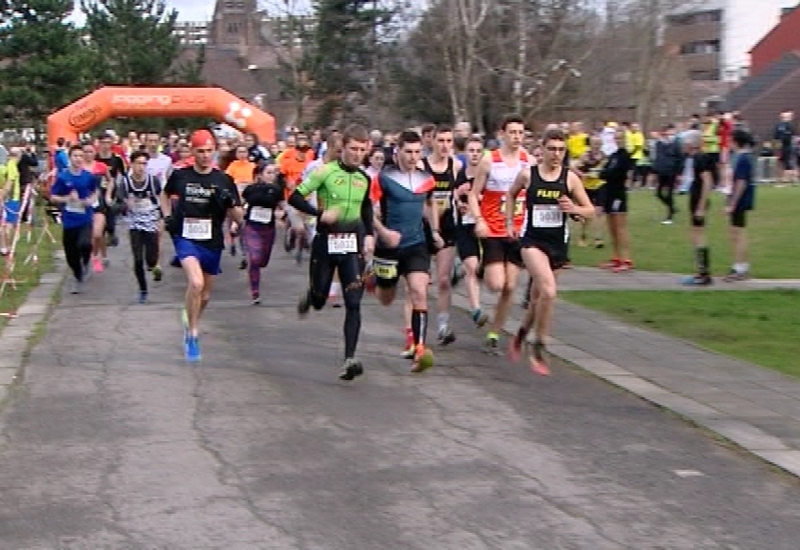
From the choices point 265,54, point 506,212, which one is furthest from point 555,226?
point 265,54

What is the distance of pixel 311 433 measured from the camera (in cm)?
805

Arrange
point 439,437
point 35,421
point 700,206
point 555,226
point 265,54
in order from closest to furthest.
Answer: point 439,437 → point 35,421 → point 555,226 → point 700,206 → point 265,54

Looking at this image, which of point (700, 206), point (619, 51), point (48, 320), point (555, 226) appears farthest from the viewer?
point (619, 51)

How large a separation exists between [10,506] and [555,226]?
16.7 feet

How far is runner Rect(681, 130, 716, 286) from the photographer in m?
15.4

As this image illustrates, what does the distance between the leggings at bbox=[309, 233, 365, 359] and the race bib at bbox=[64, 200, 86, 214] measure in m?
5.88

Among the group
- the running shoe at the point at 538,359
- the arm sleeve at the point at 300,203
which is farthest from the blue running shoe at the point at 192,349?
the running shoe at the point at 538,359

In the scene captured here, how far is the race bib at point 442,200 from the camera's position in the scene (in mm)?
11438

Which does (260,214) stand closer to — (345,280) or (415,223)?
(415,223)

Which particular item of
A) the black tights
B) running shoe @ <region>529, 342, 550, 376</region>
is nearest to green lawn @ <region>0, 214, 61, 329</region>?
running shoe @ <region>529, 342, 550, 376</region>

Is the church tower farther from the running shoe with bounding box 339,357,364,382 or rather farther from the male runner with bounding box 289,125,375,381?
the running shoe with bounding box 339,357,364,382

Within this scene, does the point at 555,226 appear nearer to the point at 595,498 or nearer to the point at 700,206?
the point at 595,498

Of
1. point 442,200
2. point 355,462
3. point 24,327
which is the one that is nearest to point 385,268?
point 442,200

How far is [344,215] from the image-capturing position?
10.1 metres
